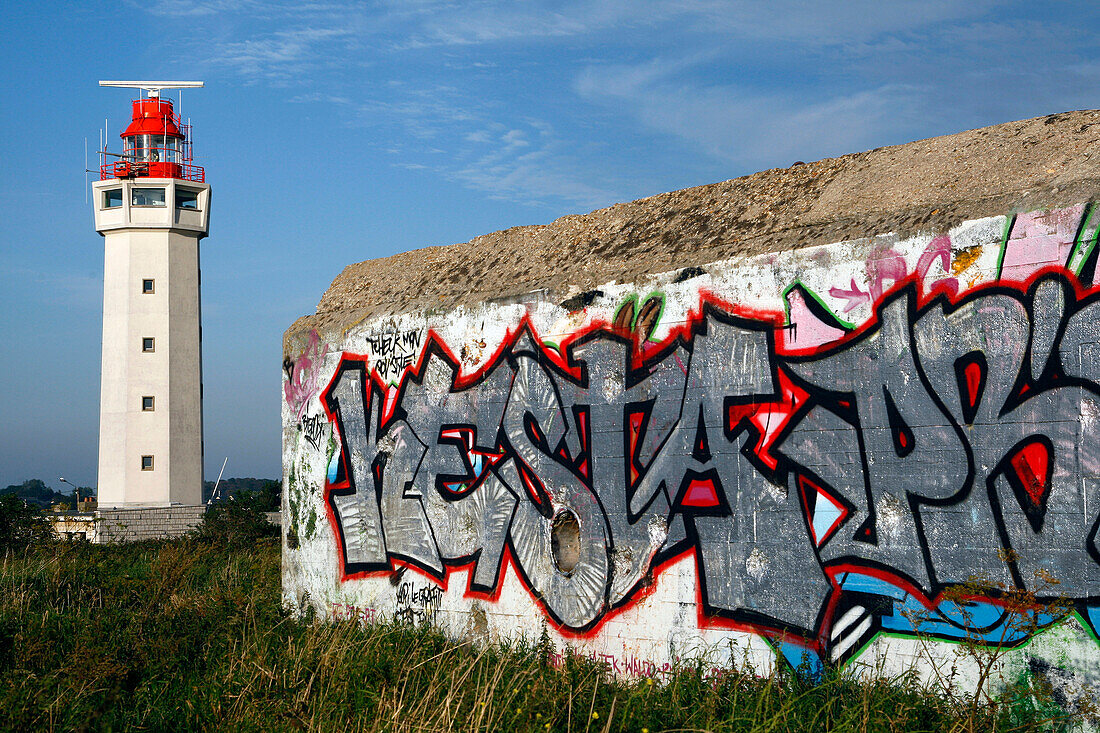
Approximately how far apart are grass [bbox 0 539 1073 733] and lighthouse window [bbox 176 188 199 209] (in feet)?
75.2

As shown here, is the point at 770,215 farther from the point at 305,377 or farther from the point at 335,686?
Answer: the point at 305,377

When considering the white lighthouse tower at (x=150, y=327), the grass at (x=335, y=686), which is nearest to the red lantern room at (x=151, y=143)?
the white lighthouse tower at (x=150, y=327)

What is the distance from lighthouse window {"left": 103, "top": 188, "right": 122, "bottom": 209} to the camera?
2936cm

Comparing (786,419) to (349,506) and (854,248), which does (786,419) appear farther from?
(349,506)

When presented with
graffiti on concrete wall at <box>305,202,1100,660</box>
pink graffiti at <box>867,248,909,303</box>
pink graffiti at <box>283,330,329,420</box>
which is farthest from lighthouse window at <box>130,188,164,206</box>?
pink graffiti at <box>867,248,909,303</box>

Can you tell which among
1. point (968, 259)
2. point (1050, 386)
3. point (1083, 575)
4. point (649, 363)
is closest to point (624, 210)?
point (649, 363)

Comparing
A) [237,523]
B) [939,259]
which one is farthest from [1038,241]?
[237,523]

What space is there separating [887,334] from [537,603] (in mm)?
2743

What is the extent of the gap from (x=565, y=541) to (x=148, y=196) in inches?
1076

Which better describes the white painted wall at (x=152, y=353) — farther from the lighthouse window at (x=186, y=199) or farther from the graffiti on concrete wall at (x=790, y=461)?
the graffiti on concrete wall at (x=790, y=461)

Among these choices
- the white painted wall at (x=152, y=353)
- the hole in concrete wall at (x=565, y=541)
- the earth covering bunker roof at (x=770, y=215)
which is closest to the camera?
the earth covering bunker roof at (x=770, y=215)

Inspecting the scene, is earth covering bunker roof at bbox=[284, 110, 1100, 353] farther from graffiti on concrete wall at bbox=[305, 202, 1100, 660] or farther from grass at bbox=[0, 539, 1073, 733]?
grass at bbox=[0, 539, 1073, 733]

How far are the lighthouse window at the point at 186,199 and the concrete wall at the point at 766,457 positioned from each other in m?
25.0

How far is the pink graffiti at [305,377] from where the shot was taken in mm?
7608
